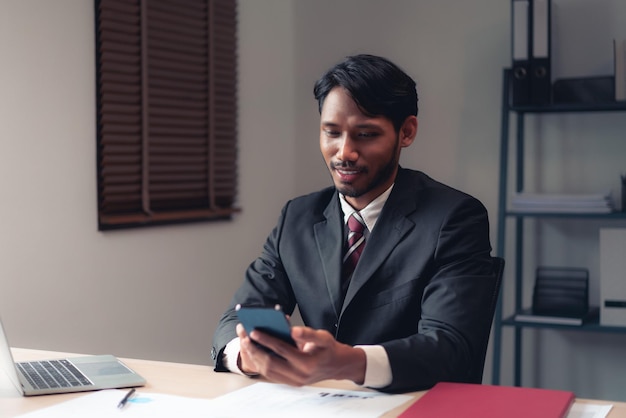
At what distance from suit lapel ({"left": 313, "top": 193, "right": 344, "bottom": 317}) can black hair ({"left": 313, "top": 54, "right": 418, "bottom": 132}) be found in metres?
0.25

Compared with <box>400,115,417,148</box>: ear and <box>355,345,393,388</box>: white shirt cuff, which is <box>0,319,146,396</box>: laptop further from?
<box>400,115,417,148</box>: ear

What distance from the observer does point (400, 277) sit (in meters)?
1.73

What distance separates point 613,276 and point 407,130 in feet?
5.16

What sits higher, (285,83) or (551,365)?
(285,83)

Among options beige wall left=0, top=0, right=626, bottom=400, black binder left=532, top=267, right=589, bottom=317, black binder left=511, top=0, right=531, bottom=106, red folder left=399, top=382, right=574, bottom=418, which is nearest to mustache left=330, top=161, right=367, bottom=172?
red folder left=399, top=382, right=574, bottom=418

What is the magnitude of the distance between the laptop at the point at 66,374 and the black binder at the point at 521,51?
6.60 feet

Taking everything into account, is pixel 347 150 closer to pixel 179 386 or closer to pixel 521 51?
pixel 179 386

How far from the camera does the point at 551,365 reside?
344cm

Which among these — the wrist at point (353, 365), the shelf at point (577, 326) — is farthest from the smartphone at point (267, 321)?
the shelf at point (577, 326)

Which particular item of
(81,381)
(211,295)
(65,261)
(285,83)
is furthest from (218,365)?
(285,83)

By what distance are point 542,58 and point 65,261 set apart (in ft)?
6.01

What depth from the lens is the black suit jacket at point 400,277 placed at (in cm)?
160

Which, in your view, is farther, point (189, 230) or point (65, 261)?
point (189, 230)

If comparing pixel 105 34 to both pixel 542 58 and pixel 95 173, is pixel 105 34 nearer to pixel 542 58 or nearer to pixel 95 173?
pixel 95 173
